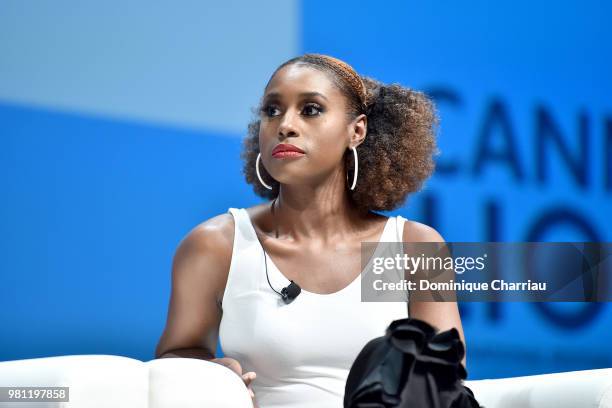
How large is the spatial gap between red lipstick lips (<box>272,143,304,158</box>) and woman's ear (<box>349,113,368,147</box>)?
0.73ft

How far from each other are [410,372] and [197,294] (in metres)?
0.92

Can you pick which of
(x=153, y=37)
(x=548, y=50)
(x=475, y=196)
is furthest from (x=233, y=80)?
(x=548, y=50)

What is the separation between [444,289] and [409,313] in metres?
0.11

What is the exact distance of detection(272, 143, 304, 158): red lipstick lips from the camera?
2.22 m

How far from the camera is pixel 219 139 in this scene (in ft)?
10.1

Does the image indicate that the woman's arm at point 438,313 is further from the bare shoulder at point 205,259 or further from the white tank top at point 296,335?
the bare shoulder at point 205,259

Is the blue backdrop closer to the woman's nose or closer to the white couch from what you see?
the woman's nose

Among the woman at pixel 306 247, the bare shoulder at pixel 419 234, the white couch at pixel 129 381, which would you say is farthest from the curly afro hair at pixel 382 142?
the white couch at pixel 129 381

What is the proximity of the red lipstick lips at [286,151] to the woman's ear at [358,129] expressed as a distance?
222 mm

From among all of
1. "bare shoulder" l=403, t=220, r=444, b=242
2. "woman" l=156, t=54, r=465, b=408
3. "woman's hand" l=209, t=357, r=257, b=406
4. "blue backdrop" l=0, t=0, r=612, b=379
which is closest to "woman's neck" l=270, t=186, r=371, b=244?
"woman" l=156, t=54, r=465, b=408

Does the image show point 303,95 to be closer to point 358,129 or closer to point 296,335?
point 358,129

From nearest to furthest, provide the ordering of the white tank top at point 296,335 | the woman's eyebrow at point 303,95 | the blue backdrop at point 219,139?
the white tank top at point 296,335 < the woman's eyebrow at point 303,95 < the blue backdrop at point 219,139

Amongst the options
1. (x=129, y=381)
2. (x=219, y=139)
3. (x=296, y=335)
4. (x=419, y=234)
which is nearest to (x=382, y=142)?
(x=419, y=234)

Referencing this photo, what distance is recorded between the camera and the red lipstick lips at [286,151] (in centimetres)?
222
